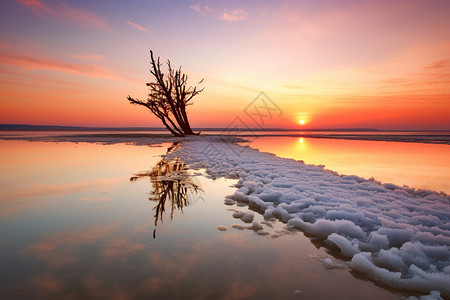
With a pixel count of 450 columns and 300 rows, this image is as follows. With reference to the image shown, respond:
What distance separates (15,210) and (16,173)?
411 centimetres

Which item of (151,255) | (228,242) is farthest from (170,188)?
(151,255)

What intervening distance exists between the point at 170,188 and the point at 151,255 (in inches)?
113

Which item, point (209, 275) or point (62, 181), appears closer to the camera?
point (209, 275)

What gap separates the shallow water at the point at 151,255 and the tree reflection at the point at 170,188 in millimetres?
100

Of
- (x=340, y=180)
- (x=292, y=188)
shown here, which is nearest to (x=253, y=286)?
(x=292, y=188)

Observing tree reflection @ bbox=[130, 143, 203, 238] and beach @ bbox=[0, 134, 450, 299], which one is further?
tree reflection @ bbox=[130, 143, 203, 238]

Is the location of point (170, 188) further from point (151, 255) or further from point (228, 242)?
point (151, 255)

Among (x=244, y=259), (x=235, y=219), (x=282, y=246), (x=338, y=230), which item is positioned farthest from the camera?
(x=235, y=219)

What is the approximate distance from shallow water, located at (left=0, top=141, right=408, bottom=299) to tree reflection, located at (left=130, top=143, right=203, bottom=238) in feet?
0.33

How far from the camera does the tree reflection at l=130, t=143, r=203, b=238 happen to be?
420cm

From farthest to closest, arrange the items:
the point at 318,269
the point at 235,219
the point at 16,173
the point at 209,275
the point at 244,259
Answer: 1. the point at 16,173
2. the point at 235,219
3. the point at 244,259
4. the point at 318,269
5. the point at 209,275

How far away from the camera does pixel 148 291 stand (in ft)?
6.40

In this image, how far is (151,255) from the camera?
2.52 meters

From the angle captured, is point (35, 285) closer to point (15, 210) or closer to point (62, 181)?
point (15, 210)
